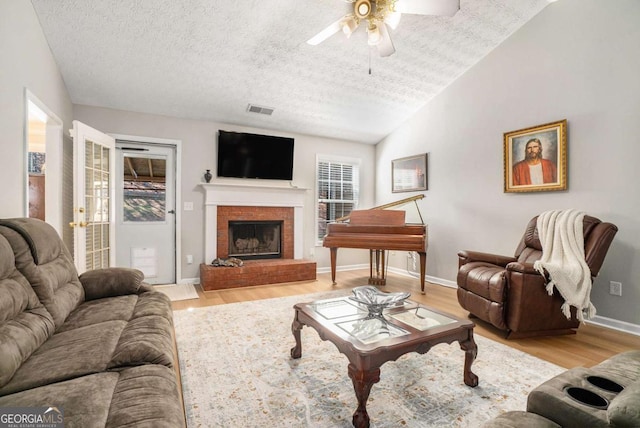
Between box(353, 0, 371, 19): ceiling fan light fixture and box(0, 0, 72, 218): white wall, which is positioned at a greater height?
box(353, 0, 371, 19): ceiling fan light fixture

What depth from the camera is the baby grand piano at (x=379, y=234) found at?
3908 mm

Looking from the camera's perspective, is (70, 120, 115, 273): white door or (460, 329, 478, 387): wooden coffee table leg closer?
(460, 329, 478, 387): wooden coffee table leg

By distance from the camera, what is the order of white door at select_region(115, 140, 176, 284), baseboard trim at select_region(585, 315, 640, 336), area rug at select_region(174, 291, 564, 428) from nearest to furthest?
1. area rug at select_region(174, 291, 564, 428)
2. baseboard trim at select_region(585, 315, 640, 336)
3. white door at select_region(115, 140, 176, 284)

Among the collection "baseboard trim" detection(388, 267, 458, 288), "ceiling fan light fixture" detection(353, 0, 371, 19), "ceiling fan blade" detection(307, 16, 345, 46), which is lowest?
"baseboard trim" detection(388, 267, 458, 288)

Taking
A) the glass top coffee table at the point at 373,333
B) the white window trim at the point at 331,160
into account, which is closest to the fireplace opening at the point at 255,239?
the white window trim at the point at 331,160

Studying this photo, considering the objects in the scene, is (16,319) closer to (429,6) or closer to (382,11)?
(382,11)

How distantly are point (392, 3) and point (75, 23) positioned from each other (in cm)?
278

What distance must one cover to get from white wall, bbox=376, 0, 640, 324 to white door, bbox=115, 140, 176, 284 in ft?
12.8

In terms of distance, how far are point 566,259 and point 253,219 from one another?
12.7 ft

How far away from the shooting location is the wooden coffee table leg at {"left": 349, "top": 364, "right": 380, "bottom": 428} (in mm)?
1449

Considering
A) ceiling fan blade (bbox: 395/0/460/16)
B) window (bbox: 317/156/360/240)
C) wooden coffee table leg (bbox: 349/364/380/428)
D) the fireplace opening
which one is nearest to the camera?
wooden coffee table leg (bbox: 349/364/380/428)

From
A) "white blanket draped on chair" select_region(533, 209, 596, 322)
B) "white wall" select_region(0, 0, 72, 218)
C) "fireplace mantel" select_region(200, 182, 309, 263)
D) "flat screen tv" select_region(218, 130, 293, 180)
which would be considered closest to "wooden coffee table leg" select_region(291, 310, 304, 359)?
"white blanket draped on chair" select_region(533, 209, 596, 322)

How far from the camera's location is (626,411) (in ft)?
2.40

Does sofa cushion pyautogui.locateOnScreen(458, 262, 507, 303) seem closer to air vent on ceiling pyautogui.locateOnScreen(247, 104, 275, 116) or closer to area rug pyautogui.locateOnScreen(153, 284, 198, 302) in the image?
area rug pyautogui.locateOnScreen(153, 284, 198, 302)
